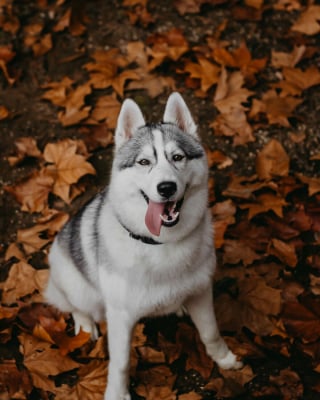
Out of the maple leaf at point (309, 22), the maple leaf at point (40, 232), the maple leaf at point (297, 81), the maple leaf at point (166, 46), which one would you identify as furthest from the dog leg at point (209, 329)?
the maple leaf at point (309, 22)

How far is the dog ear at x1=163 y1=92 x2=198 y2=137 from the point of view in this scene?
3.18m

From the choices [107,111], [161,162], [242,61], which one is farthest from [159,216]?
[242,61]

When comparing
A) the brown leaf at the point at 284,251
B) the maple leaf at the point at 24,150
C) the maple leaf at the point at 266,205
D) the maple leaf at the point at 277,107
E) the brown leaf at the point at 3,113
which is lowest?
the brown leaf at the point at 284,251

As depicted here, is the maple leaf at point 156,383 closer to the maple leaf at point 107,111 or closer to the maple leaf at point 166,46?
the maple leaf at point 107,111

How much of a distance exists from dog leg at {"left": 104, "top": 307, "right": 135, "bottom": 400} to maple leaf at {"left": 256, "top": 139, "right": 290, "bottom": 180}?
6.33 feet

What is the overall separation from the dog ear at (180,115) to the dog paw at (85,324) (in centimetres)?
152

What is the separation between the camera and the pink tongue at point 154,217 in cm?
286

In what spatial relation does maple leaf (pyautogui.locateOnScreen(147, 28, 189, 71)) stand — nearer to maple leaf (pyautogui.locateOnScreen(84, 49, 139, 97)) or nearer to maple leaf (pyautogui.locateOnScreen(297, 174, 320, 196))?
maple leaf (pyautogui.locateOnScreen(84, 49, 139, 97))

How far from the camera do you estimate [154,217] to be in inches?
113

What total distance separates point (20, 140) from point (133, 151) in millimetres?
2102

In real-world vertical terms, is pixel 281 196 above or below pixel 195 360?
above

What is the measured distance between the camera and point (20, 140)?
15.9 ft

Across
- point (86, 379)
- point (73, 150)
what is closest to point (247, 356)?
point (86, 379)

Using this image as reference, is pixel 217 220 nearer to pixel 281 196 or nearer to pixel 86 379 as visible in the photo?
pixel 281 196
